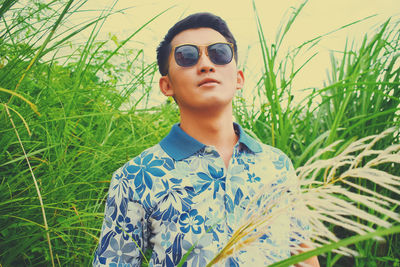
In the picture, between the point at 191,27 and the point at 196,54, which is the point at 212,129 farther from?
the point at 191,27

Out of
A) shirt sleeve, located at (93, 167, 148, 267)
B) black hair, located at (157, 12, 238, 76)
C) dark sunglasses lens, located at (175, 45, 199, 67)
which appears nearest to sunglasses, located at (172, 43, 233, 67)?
dark sunglasses lens, located at (175, 45, 199, 67)

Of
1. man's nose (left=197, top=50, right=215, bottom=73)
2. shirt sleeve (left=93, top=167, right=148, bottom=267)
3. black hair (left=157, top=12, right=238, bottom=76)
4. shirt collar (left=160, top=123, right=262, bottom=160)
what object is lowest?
shirt sleeve (left=93, top=167, right=148, bottom=267)

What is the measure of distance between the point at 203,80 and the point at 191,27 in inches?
12.9

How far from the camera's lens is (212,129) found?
122 centimetres

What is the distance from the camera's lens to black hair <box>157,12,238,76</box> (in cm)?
134

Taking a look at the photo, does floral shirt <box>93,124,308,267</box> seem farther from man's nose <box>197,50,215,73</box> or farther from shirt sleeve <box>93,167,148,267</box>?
man's nose <box>197,50,215,73</box>

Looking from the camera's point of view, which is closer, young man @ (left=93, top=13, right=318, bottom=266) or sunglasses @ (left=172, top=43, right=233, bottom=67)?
young man @ (left=93, top=13, right=318, bottom=266)

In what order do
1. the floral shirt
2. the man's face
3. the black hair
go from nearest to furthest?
the floral shirt < the man's face < the black hair

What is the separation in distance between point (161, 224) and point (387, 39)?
1753mm

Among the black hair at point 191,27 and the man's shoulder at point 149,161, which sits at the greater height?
the black hair at point 191,27

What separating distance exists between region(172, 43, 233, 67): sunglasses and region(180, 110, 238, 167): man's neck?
204 millimetres

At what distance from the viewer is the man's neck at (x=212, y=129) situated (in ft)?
3.95

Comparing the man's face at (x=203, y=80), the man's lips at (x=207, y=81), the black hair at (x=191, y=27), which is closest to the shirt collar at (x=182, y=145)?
the man's face at (x=203, y=80)

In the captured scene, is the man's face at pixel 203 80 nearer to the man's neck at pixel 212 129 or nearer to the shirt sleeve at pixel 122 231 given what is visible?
the man's neck at pixel 212 129
